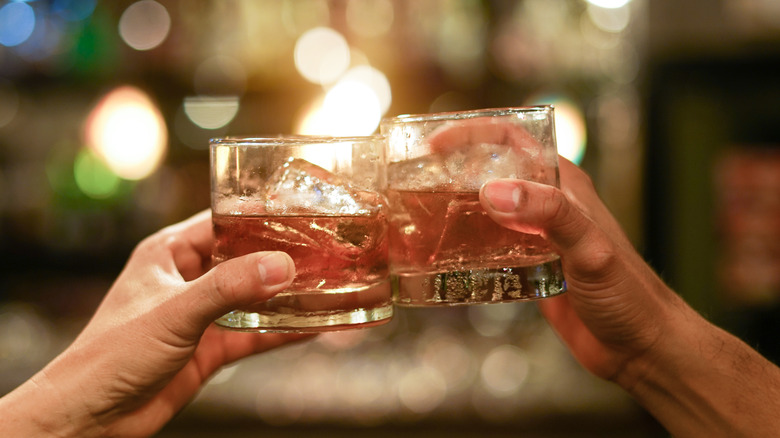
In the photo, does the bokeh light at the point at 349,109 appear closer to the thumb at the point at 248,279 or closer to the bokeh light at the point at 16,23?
the bokeh light at the point at 16,23

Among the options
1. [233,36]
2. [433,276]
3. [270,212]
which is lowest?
[433,276]

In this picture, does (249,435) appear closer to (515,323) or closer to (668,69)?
(515,323)

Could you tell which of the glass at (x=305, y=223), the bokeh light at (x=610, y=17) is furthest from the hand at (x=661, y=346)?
the bokeh light at (x=610, y=17)

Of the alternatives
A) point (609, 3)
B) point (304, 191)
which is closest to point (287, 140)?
point (304, 191)

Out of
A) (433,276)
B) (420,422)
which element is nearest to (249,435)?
(420,422)

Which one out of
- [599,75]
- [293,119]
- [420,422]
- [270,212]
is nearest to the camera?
[270,212]

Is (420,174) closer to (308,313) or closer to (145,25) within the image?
(308,313)
